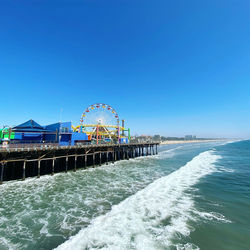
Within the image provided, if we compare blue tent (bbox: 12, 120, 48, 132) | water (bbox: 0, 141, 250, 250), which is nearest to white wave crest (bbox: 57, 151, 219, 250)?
water (bbox: 0, 141, 250, 250)

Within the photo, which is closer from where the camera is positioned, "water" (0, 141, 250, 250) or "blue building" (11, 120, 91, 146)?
"water" (0, 141, 250, 250)

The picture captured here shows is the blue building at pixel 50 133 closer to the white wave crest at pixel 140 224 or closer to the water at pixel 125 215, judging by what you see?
the water at pixel 125 215

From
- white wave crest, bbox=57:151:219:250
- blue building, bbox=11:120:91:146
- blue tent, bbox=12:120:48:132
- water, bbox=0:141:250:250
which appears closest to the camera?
white wave crest, bbox=57:151:219:250

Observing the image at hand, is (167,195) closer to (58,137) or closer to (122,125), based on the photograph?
(58,137)

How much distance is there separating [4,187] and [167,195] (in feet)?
61.2

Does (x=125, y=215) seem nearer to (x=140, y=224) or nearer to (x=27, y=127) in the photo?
(x=140, y=224)

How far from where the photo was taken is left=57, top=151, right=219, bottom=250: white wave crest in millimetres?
7948

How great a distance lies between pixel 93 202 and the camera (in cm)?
1315

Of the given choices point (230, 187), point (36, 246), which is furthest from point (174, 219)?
point (230, 187)

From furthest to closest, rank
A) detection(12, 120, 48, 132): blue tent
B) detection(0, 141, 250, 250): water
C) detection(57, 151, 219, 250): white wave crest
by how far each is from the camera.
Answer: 1. detection(12, 120, 48, 132): blue tent
2. detection(0, 141, 250, 250): water
3. detection(57, 151, 219, 250): white wave crest

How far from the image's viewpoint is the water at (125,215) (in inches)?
319

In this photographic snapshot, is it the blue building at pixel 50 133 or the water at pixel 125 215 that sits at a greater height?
the blue building at pixel 50 133

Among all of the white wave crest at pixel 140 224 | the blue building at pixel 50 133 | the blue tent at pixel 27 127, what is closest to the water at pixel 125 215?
the white wave crest at pixel 140 224

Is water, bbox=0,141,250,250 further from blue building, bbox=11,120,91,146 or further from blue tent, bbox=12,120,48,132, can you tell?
blue tent, bbox=12,120,48,132
